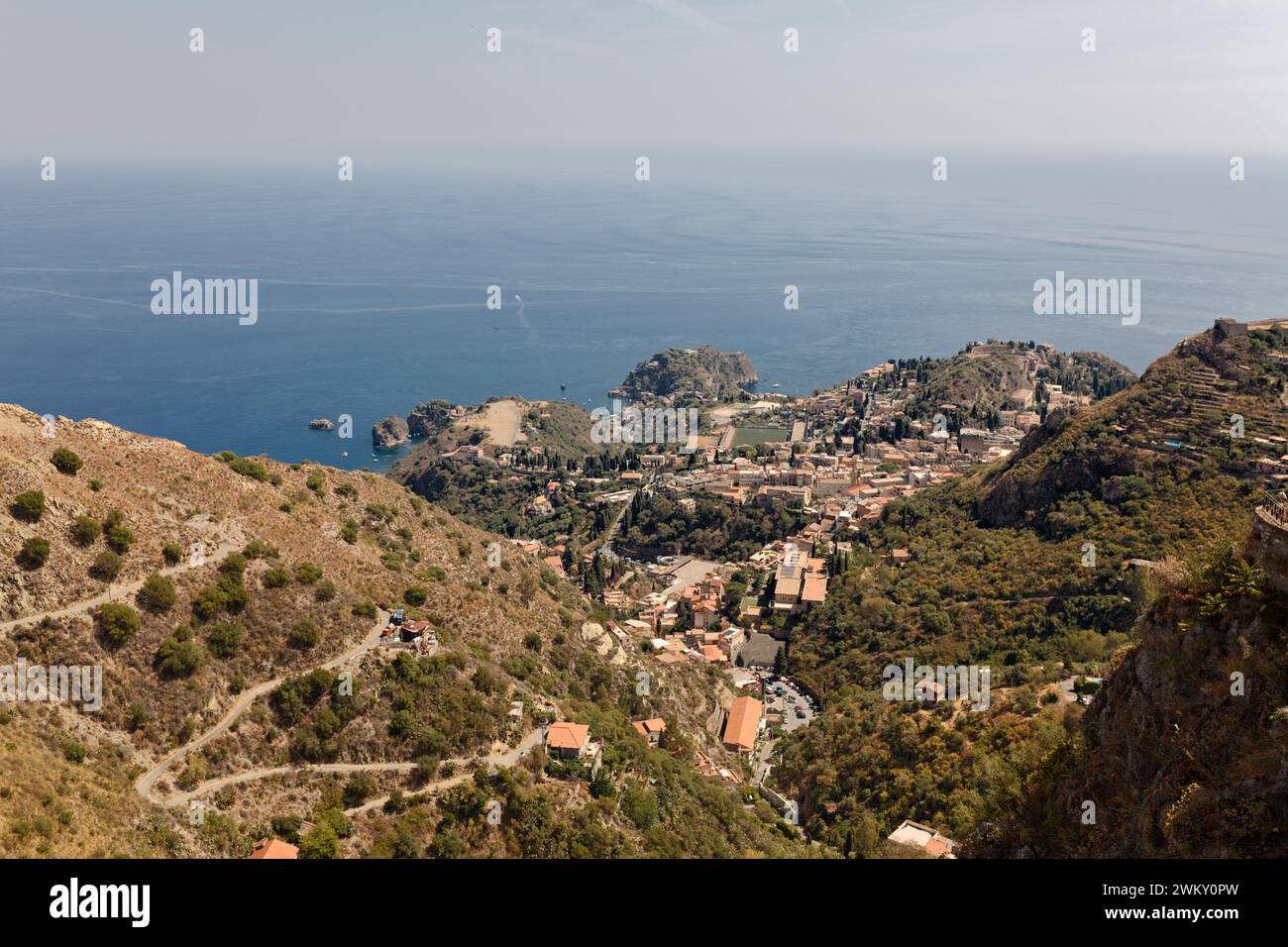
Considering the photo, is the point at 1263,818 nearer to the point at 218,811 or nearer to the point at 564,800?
the point at 564,800

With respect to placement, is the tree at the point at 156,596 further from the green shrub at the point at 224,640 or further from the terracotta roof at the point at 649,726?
the terracotta roof at the point at 649,726

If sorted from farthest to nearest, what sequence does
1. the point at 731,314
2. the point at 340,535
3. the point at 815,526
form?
1. the point at 731,314
2. the point at 815,526
3. the point at 340,535

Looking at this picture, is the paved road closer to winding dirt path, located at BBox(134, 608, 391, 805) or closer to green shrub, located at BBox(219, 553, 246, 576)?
winding dirt path, located at BBox(134, 608, 391, 805)

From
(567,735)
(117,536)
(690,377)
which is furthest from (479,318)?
(567,735)

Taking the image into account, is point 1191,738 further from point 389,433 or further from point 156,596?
point 389,433

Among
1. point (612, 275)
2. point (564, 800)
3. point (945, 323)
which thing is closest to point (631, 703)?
point (564, 800)

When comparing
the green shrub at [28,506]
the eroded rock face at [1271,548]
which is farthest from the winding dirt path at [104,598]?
the eroded rock face at [1271,548]
